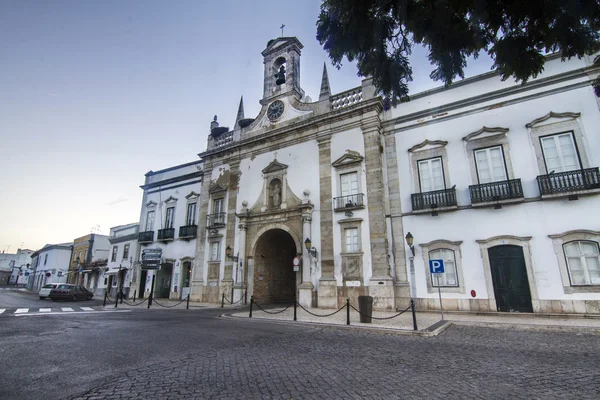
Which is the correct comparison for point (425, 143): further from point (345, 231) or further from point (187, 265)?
point (187, 265)

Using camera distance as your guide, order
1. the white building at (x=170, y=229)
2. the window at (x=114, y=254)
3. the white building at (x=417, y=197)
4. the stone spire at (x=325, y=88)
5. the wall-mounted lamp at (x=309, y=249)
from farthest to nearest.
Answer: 1. the window at (x=114, y=254)
2. the white building at (x=170, y=229)
3. the stone spire at (x=325, y=88)
4. the wall-mounted lamp at (x=309, y=249)
5. the white building at (x=417, y=197)

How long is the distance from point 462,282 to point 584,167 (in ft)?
20.3

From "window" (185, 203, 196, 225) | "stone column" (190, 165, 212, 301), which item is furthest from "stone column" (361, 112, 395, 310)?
"window" (185, 203, 196, 225)

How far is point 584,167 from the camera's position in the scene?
11656mm

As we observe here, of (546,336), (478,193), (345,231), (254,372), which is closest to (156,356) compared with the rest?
(254,372)

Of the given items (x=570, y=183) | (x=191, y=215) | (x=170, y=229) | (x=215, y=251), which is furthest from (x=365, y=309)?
(x=170, y=229)

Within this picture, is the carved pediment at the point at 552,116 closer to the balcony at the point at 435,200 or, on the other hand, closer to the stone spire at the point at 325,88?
the balcony at the point at 435,200

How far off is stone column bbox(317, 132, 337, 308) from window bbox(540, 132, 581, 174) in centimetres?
920

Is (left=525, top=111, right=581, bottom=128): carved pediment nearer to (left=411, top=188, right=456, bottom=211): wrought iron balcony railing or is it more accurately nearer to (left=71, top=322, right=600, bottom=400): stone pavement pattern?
(left=411, top=188, right=456, bottom=211): wrought iron balcony railing

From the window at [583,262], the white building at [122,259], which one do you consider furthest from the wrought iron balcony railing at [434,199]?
the white building at [122,259]

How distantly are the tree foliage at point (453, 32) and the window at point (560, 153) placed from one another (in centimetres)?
1002

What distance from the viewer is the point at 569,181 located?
11625 millimetres

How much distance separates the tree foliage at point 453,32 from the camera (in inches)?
148

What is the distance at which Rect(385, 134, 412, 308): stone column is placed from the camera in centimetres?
1384
